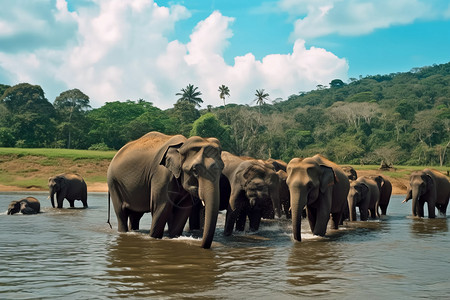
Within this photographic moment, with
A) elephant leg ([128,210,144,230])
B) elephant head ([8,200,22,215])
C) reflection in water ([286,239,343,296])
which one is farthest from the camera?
elephant head ([8,200,22,215])

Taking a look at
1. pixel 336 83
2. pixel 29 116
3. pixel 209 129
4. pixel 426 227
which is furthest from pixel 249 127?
pixel 336 83

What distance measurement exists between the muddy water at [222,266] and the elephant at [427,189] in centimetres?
662

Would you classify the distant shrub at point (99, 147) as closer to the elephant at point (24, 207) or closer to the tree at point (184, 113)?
the tree at point (184, 113)

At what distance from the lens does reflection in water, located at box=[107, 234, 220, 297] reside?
6953 millimetres

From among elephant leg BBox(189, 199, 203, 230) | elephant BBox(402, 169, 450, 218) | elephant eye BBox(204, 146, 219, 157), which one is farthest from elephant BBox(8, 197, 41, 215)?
elephant BBox(402, 169, 450, 218)

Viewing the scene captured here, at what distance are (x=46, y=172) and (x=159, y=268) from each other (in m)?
41.0

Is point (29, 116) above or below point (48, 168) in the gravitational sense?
above

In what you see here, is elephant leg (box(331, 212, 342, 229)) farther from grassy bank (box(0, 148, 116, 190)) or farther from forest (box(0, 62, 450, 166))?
forest (box(0, 62, 450, 166))

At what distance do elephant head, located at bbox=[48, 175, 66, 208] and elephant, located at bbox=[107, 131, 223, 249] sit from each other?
11.2 metres

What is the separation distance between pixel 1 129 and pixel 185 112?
3799cm

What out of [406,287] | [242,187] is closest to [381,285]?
[406,287]

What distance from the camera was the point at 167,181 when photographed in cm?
1107

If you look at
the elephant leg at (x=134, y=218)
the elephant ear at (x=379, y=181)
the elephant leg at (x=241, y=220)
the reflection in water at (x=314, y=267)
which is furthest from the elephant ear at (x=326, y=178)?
the elephant ear at (x=379, y=181)

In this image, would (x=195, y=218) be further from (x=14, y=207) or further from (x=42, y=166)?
(x=42, y=166)
